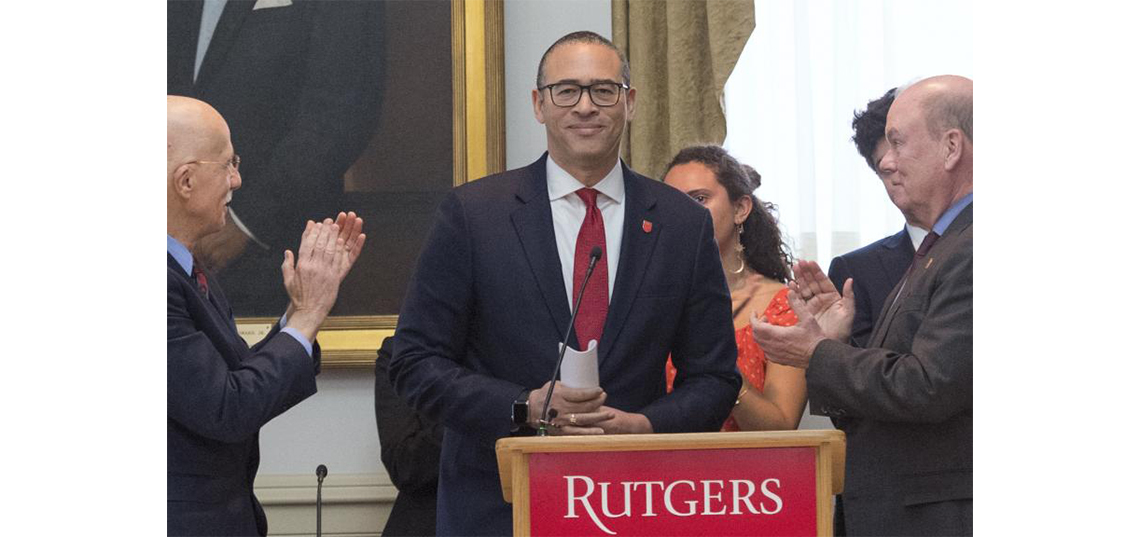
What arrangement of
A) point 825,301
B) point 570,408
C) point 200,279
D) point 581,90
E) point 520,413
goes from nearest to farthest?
point 520,413
point 570,408
point 200,279
point 581,90
point 825,301

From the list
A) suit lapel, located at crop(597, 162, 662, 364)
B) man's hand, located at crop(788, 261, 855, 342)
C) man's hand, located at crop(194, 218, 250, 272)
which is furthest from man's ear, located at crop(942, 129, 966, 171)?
man's hand, located at crop(194, 218, 250, 272)

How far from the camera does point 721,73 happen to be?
453cm

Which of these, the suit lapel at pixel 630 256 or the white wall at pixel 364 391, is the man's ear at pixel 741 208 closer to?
the white wall at pixel 364 391

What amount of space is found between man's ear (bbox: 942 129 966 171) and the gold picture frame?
1994 millimetres

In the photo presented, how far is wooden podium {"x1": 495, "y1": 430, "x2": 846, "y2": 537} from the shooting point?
2051 mm

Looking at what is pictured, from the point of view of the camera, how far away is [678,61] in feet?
15.1

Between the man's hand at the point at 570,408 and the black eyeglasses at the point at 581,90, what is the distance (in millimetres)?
674

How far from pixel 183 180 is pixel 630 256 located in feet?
3.21

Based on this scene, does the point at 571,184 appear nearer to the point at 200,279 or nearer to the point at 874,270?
the point at 200,279

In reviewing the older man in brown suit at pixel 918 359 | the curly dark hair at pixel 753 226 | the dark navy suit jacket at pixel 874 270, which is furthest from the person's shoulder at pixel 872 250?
the older man in brown suit at pixel 918 359

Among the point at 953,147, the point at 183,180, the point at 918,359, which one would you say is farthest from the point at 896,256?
the point at 183,180

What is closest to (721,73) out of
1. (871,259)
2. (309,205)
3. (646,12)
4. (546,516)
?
(646,12)

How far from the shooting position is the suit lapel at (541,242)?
2797 millimetres

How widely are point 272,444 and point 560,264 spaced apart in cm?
222
